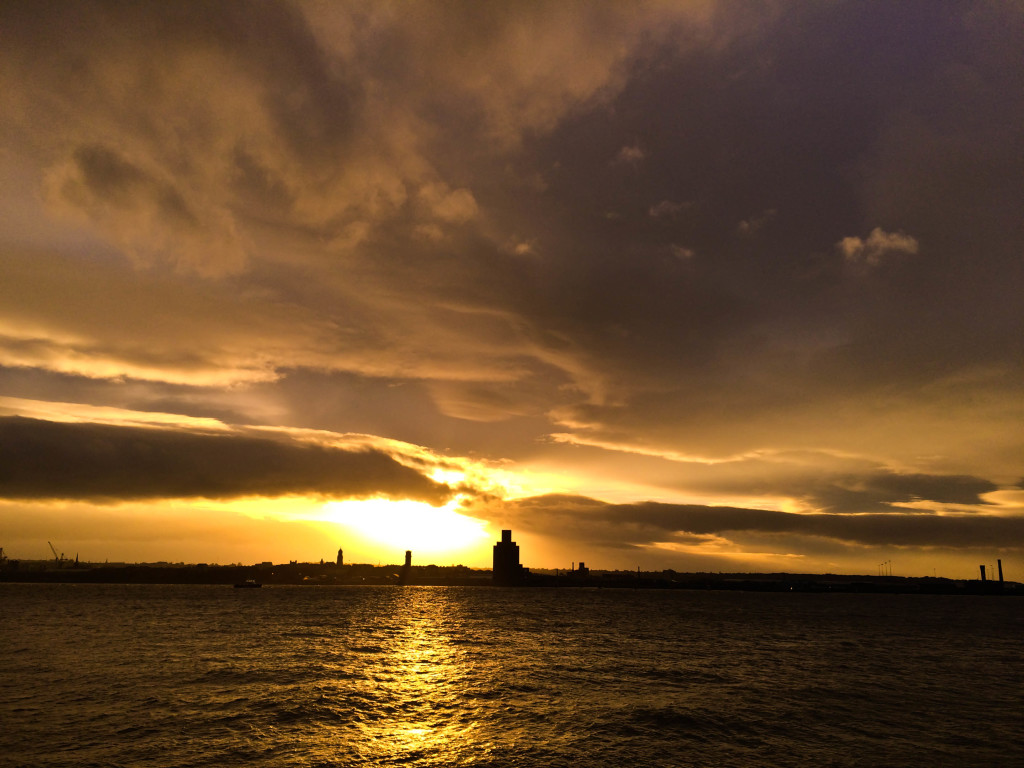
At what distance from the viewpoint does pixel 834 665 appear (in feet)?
232

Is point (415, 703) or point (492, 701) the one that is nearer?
point (415, 703)

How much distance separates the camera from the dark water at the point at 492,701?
33.9m

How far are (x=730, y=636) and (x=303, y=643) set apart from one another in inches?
2767

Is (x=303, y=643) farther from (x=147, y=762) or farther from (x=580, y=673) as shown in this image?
(x=147, y=762)

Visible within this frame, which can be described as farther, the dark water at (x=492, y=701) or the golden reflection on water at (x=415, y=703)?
the golden reflection on water at (x=415, y=703)

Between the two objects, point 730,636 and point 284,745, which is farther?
point 730,636

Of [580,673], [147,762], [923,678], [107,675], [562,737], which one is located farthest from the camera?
[923,678]

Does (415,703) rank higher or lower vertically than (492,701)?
lower

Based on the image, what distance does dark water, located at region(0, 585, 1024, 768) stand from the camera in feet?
111

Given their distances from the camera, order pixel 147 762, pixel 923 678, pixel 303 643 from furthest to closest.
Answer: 1. pixel 303 643
2. pixel 923 678
3. pixel 147 762

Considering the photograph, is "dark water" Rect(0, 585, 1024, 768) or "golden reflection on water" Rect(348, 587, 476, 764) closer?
"dark water" Rect(0, 585, 1024, 768)

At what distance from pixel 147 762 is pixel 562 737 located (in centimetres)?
2323

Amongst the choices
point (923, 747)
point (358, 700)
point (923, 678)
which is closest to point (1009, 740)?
point (923, 747)

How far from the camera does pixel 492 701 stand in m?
46.7
